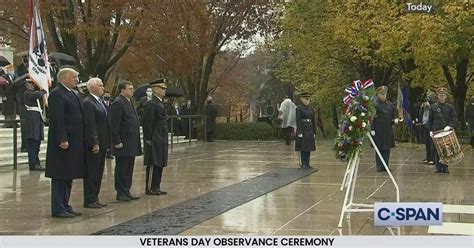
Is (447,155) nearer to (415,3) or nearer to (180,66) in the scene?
(415,3)

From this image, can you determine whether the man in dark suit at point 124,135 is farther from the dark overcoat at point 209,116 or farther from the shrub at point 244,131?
the shrub at point 244,131

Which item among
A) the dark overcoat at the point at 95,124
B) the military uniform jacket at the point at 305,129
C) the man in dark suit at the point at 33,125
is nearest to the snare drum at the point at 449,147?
the military uniform jacket at the point at 305,129

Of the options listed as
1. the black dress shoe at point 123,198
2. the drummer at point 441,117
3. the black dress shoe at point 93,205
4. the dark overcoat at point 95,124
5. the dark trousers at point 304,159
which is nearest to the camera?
the dark overcoat at point 95,124

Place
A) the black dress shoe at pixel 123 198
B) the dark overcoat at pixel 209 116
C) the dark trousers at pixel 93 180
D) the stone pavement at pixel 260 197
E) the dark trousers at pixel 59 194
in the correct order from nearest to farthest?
the stone pavement at pixel 260 197, the dark trousers at pixel 59 194, the dark trousers at pixel 93 180, the black dress shoe at pixel 123 198, the dark overcoat at pixel 209 116

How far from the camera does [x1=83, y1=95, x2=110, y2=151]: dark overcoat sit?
9.31 m

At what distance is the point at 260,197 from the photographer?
10867 millimetres

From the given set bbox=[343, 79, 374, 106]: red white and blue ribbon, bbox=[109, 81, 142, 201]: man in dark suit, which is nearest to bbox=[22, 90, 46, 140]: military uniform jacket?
bbox=[109, 81, 142, 201]: man in dark suit

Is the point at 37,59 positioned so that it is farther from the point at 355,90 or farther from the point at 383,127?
the point at 355,90

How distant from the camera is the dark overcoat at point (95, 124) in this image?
9.31 meters

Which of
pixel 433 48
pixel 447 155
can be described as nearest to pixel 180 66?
pixel 433 48

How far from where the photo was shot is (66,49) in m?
23.6

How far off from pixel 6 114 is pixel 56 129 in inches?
543

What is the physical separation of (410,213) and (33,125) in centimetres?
976

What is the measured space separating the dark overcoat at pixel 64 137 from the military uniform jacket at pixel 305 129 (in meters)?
7.17
